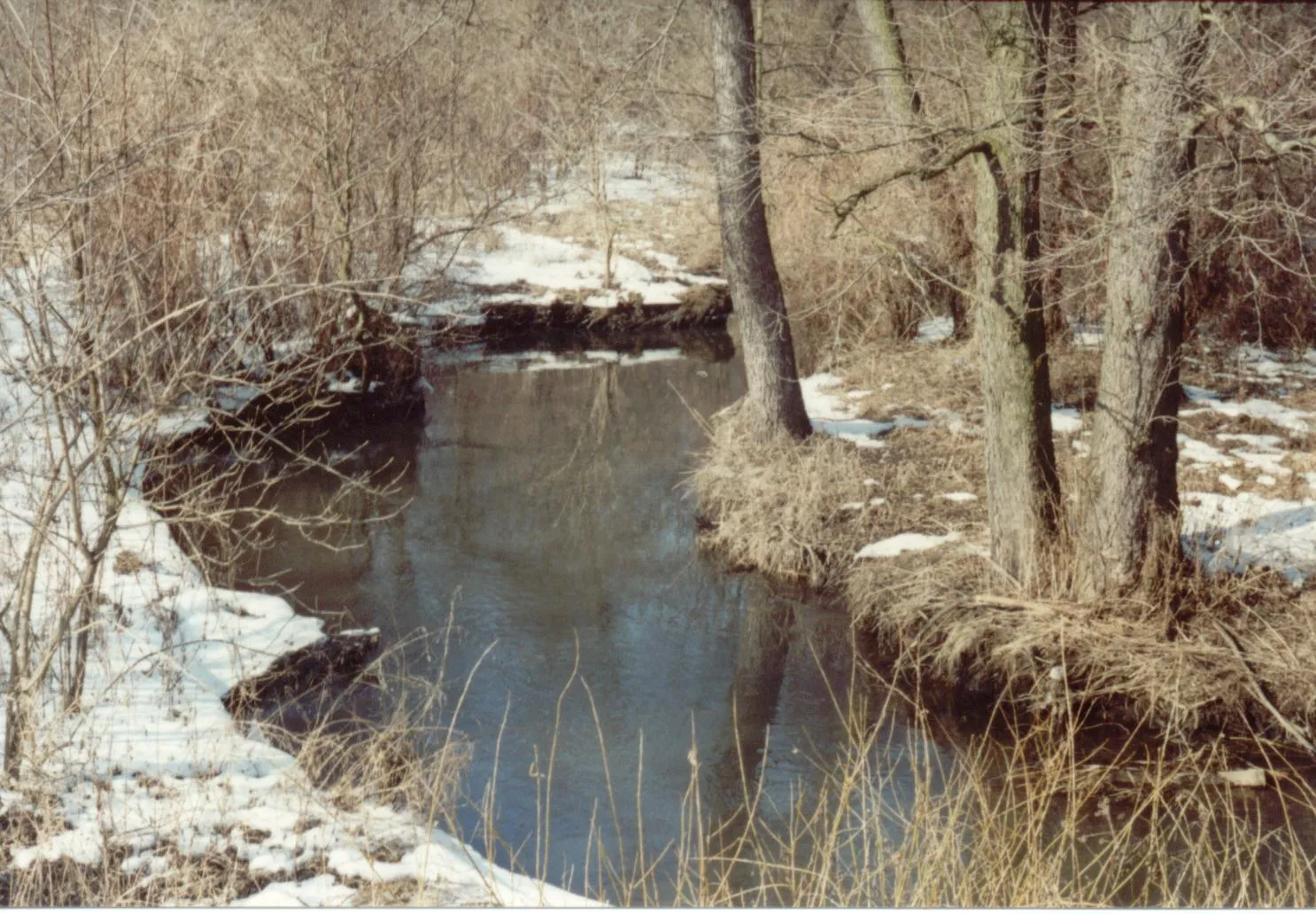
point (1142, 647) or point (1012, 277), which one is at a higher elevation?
point (1012, 277)

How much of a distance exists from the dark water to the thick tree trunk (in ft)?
3.89

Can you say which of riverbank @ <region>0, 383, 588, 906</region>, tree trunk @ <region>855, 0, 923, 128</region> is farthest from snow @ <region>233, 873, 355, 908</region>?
tree trunk @ <region>855, 0, 923, 128</region>

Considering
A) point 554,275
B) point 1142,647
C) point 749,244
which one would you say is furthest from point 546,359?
point 1142,647

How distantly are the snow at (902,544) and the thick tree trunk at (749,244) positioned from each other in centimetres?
203

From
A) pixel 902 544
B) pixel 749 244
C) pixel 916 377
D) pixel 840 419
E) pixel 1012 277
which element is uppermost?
pixel 749 244

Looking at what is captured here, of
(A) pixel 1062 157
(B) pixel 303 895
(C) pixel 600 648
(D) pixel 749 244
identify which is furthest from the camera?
(D) pixel 749 244

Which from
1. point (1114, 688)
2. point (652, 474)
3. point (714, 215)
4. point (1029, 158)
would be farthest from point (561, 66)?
point (1114, 688)

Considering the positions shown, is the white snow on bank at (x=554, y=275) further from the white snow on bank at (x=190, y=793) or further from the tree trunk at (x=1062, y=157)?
the white snow on bank at (x=190, y=793)

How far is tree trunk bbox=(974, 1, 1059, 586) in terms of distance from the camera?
7391 mm

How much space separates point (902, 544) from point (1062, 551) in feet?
5.58

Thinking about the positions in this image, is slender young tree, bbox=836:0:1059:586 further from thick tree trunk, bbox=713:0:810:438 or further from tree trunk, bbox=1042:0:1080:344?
thick tree trunk, bbox=713:0:810:438

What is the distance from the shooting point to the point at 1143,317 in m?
7.26

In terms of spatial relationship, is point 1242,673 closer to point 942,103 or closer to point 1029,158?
point 1029,158

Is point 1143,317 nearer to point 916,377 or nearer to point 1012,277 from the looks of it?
point 1012,277
